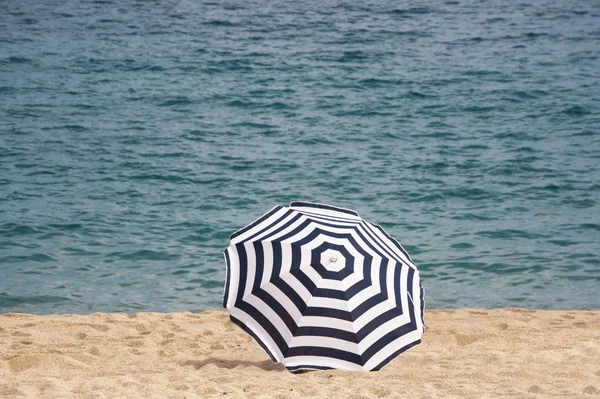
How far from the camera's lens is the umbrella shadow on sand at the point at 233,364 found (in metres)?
7.75

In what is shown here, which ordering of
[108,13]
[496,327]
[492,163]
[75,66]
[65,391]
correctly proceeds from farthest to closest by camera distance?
[108,13], [75,66], [492,163], [496,327], [65,391]

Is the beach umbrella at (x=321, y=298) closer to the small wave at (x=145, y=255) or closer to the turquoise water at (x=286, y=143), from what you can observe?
the turquoise water at (x=286, y=143)

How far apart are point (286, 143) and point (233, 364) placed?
1019 centimetres

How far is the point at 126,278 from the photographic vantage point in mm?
11727

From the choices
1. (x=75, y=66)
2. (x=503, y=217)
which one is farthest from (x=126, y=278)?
(x=75, y=66)

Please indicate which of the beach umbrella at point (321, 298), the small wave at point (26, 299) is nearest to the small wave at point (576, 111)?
the small wave at point (26, 299)

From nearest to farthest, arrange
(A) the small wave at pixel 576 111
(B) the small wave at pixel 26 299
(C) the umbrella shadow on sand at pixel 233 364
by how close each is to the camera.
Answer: (C) the umbrella shadow on sand at pixel 233 364, (B) the small wave at pixel 26 299, (A) the small wave at pixel 576 111

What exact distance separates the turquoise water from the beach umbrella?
4.12 metres

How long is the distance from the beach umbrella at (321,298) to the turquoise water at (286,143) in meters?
4.12

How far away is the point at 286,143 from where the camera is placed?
17656 millimetres

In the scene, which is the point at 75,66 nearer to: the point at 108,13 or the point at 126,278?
the point at 108,13

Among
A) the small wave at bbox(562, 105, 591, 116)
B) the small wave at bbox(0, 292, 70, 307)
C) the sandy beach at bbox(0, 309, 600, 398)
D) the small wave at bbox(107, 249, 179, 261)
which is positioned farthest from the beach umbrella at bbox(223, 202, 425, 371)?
the small wave at bbox(562, 105, 591, 116)

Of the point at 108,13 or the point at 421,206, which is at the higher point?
the point at 108,13

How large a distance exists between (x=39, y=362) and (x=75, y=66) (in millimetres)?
16410
